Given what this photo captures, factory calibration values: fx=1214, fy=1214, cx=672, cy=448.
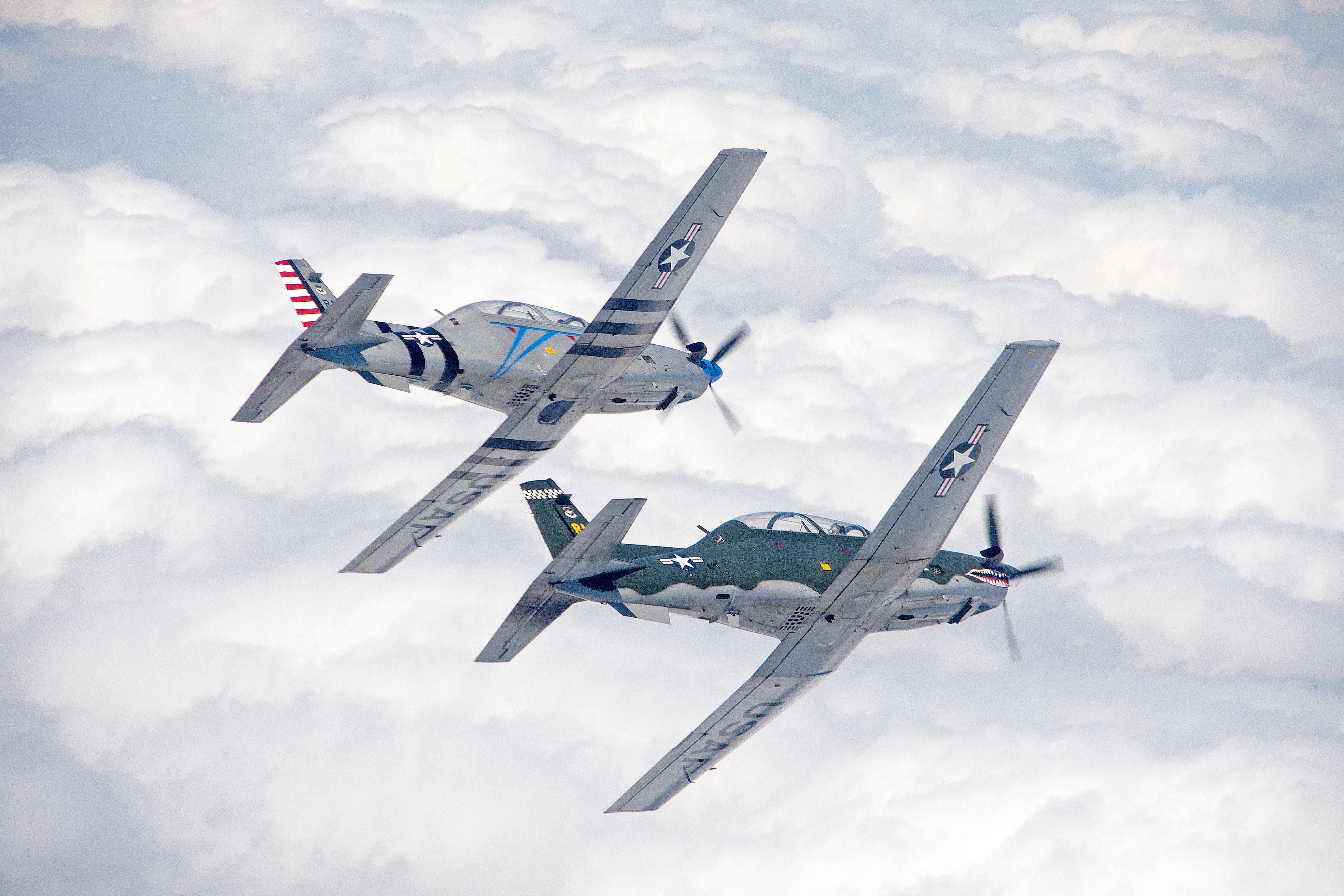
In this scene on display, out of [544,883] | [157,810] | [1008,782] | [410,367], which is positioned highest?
[410,367]

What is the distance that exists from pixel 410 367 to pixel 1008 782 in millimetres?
142133

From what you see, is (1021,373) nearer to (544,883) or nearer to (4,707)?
(544,883)

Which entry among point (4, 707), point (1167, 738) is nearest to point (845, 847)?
point (1167, 738)

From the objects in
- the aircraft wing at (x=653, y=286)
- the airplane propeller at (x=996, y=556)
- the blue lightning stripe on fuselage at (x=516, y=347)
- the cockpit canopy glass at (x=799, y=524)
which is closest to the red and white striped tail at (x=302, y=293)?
the blue lightning stripe on fuselage at (x=516, y=347)

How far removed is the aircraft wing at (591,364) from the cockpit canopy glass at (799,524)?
469 cm

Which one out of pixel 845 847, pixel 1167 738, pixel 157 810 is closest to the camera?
pixel 845 847

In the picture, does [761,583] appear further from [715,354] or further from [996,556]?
[715,354]

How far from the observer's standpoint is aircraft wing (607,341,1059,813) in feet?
71.2

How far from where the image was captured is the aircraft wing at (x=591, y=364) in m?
24.9

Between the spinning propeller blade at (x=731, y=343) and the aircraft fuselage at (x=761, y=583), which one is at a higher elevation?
the spinning propeller blade at (x=731, y=343)

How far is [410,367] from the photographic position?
88.2 ft

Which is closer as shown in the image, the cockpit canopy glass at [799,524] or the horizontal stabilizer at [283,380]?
the horizontal stabilizer at [283,380]

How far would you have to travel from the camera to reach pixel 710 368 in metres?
31.8

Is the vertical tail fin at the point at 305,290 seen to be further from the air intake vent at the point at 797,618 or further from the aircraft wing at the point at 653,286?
the air intake vent at the point at 797,618
